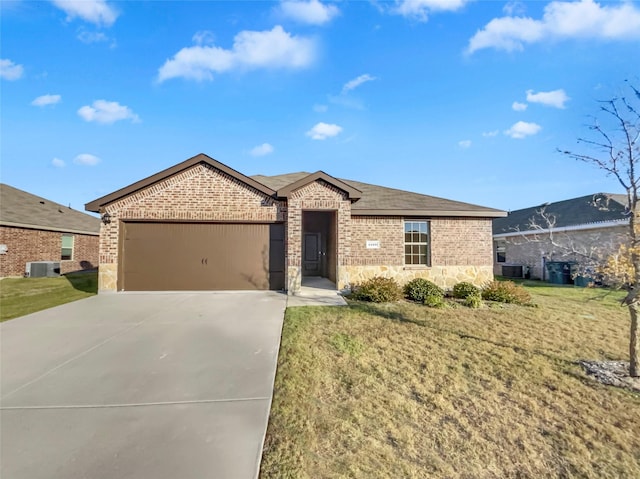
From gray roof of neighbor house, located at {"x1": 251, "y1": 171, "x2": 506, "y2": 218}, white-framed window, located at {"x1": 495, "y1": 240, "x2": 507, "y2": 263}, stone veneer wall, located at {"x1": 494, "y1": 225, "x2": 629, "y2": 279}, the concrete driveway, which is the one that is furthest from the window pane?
white-framed window, located at {"x1": 495, "y1": 240, "x2": 507, "y2": 263}

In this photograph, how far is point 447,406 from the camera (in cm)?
332

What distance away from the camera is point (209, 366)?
426 cm

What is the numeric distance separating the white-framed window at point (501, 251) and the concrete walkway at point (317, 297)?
541 inches

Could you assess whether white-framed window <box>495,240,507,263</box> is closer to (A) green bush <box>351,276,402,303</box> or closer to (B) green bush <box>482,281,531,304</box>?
(B) green bush <box>482,281,531,304</box>

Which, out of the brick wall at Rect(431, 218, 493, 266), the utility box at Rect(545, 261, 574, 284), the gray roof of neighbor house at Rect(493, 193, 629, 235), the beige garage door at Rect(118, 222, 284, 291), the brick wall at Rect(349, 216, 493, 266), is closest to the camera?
the beige garage door at Rect(118, 222, 284, 291)

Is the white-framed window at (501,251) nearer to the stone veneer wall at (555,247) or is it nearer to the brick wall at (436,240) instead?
the stone veneer wall at (555,247)

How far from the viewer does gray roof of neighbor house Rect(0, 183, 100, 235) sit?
15.3 metres

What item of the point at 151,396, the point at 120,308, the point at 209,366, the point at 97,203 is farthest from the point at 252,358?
the point at 97,203

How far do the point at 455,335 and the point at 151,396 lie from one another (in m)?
5.27

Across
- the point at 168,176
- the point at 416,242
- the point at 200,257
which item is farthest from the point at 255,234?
the point at 416,242

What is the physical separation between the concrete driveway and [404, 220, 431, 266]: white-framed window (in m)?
6.41

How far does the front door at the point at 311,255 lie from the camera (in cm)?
1505

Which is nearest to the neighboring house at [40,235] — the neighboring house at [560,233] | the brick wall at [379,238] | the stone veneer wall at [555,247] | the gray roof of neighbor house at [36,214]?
the gray roof of neighbor house at [36,214]

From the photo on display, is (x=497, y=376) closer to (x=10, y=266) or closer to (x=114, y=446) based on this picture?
(x=114, y=446)
